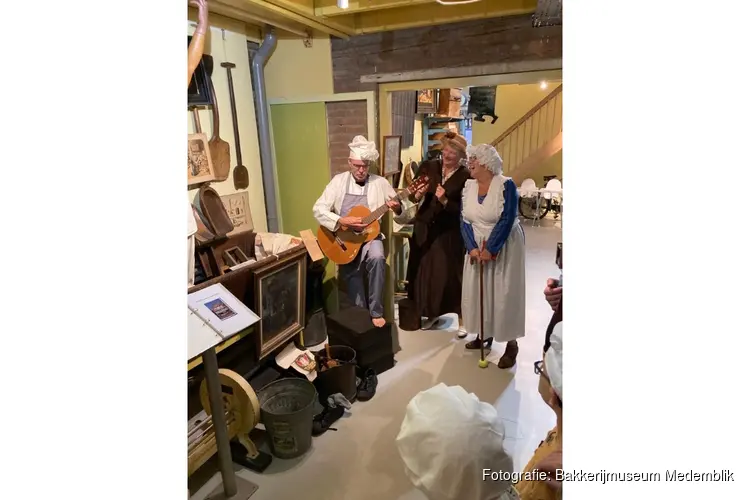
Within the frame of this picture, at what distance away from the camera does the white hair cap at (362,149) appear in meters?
3.57

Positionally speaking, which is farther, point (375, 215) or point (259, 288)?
point (375, 215)

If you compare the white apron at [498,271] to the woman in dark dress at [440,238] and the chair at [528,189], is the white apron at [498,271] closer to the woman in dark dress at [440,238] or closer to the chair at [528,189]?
the woman in dark dress at [440,238]

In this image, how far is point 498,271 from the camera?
10.5ft

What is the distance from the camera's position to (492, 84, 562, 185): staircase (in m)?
8.20

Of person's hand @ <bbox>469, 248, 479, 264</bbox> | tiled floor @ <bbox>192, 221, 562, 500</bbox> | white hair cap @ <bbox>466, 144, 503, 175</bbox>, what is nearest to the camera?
tiled floor @ <bbox>192, 221, 562, 500</bbox>

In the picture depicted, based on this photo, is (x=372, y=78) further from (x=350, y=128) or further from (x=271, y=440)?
(x=271, y=440)

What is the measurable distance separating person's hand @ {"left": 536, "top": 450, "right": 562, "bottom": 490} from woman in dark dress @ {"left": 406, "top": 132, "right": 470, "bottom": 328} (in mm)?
2569

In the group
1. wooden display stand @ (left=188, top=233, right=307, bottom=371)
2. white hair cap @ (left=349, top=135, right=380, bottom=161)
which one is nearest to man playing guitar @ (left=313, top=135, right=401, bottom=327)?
white hair cap @ (left=349, top=135, right=380, bottom=161)

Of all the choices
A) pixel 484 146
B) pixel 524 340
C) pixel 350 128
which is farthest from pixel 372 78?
pixel 524 340

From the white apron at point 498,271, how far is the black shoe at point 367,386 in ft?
2.93

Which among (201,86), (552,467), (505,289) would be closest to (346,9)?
(201,86)

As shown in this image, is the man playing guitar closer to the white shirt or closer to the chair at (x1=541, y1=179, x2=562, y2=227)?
the white shirt

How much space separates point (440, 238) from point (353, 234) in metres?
0.71

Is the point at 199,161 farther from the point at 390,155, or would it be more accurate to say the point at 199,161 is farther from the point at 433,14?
the point at 433,14
